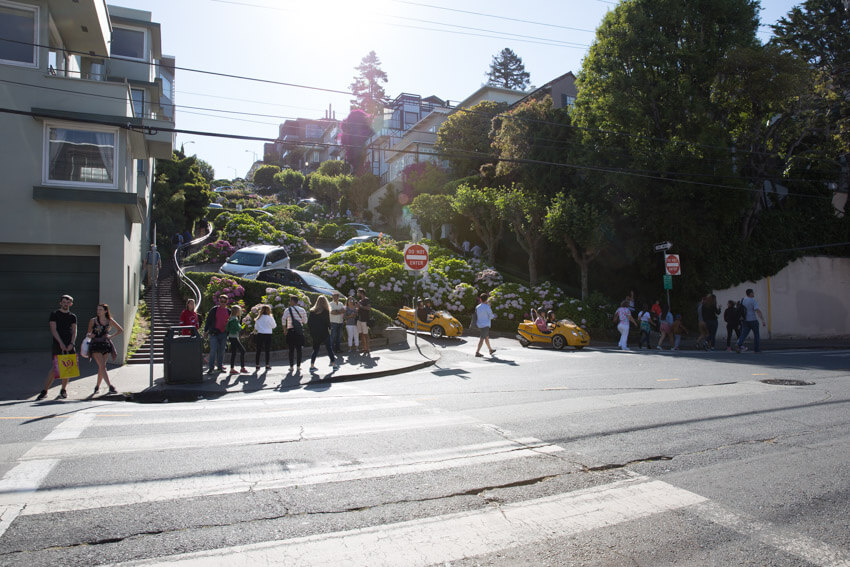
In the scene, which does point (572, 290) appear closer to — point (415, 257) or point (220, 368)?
point (415, 257)

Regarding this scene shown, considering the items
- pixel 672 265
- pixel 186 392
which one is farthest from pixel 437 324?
pixel 186 392

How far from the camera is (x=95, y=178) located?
1487 cm

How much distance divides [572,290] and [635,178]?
7.82 m

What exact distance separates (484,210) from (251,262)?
13885 mm

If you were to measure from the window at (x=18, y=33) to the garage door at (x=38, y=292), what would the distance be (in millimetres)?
4925

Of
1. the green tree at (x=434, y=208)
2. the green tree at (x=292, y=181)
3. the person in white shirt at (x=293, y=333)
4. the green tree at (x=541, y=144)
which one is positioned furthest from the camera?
the green tree at (x=292, y=181)

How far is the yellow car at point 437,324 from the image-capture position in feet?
66.7

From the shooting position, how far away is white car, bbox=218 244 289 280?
973 inches

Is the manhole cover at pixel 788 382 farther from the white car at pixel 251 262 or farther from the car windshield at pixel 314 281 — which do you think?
the white car at pixel 251 262

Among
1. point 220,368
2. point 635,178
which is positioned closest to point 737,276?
point 635,178

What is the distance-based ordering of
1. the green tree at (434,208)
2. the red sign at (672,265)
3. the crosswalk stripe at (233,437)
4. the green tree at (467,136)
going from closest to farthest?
1. the crosswalk stripe at (233,437)
2. the red sign at (672,265)
3. the green tree at (434,208)
4. the green tree at (467,136)

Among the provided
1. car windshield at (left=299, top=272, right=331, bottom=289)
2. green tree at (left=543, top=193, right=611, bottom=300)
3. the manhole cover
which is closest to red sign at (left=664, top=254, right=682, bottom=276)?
green tree at (left=543, top=193, right=611, bottom=300)

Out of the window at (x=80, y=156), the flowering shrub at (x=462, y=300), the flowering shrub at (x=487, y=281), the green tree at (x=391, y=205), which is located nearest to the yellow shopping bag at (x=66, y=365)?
the window at (x=80, y=156)

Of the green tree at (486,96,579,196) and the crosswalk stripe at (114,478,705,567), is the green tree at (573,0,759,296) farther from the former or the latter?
the crosswalk stripe at (114,478,705,567)
